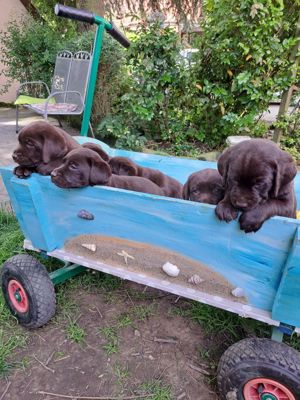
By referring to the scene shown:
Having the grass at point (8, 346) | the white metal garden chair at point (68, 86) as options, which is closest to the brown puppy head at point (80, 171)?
the grass at point (8, 346)

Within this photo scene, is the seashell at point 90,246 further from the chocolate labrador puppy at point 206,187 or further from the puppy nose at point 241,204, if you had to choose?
the puppy nose at point 241,204

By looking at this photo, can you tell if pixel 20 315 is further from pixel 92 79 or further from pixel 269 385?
pixel 92 79

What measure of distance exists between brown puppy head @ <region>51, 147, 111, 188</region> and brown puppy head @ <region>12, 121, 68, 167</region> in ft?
0.48

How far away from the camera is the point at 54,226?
2.02 m

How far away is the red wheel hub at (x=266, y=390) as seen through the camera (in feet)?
4.65

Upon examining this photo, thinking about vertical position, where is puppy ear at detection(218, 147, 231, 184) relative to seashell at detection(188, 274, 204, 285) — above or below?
above

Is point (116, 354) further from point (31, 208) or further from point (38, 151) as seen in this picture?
point (38, 151)

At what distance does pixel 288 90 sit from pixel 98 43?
305 cm

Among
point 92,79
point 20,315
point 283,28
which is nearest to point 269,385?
point 20,315

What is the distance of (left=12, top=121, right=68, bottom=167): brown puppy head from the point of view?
1948 millimetres

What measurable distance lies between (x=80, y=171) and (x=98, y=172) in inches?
3.8

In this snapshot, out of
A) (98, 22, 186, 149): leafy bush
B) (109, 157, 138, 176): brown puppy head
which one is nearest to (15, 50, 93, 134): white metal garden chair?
(98, 22, 186, 149): leafy bush

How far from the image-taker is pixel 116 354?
2.07 m

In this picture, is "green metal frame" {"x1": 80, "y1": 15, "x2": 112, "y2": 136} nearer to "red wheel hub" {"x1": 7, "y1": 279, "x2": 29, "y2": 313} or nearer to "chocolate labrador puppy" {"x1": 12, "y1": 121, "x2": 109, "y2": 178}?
"chocolate labrador puppy" {"x1": 12, "y1": 121, "x2": 109, "y2": 178}
